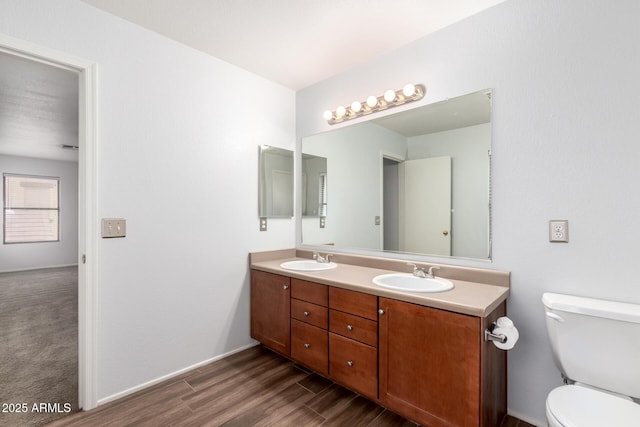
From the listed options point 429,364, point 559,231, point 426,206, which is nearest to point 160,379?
point 429,364

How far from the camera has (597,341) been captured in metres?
1.24

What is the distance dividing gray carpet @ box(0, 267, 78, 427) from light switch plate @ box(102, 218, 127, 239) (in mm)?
1016

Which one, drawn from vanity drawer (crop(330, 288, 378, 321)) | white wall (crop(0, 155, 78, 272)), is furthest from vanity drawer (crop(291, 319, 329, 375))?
white wall (crop(0, 155, 78, 272))

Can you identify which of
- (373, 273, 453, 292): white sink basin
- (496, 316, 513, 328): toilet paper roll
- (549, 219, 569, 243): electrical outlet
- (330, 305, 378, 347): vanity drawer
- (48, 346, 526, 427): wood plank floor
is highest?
(549, 219, 569, 243): electrical outlet

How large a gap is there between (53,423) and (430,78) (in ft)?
9.78

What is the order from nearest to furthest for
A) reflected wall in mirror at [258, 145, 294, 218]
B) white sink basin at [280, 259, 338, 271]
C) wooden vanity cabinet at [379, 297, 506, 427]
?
wooden vanity cabinet at [379, 297, 506, 427]
white sink basin at [280, 259, 338, 271]
reflected wall in mirror at [258, 145, 294, 218]

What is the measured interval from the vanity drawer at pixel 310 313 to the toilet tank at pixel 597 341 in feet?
3.83

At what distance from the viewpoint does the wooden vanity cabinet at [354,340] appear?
64.8 inches

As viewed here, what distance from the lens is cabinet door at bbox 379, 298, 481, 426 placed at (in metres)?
1.31

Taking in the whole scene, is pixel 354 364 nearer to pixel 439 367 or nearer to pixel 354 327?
pixel 354 327

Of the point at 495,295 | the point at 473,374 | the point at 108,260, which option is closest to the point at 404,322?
the point at 473,374

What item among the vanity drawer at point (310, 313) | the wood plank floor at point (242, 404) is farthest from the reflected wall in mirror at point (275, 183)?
the wood plank floor at point (242, 404)

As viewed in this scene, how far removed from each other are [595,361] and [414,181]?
132 centimetres

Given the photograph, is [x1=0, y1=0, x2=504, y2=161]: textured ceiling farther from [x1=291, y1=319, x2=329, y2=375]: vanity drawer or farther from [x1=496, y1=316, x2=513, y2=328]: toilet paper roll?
[x1=291, y1=319, x2=329, y2=375]: vanity drawer
